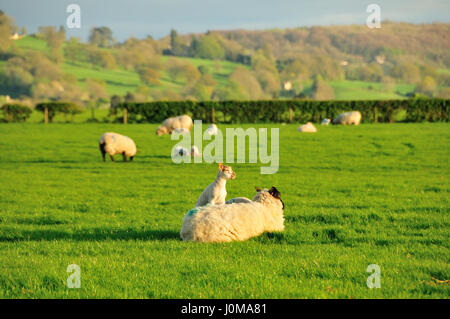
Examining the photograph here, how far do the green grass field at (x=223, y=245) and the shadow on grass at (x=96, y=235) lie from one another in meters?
0.03

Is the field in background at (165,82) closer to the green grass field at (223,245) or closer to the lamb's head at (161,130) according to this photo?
the lamb's head at (161,130)

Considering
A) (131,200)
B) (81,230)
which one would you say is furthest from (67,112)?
(81,230)

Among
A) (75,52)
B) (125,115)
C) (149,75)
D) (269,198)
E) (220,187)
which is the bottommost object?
(269,198)

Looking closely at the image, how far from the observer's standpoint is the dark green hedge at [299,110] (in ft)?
152

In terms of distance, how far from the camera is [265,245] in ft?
25.0

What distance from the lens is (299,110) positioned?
47625 millimetres

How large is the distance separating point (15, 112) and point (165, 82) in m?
90.0

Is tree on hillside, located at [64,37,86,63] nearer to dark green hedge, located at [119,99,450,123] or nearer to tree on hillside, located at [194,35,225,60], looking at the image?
tree on hillside, located at [194,35,225,60]

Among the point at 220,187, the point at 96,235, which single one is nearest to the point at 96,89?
the point at 220,187

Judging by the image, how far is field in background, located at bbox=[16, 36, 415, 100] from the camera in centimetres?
11931

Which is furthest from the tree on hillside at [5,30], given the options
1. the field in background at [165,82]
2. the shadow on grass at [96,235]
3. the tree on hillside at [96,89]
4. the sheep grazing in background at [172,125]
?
the shadow on grass at [96,235]

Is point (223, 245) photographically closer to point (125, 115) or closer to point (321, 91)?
point (125, 115)
